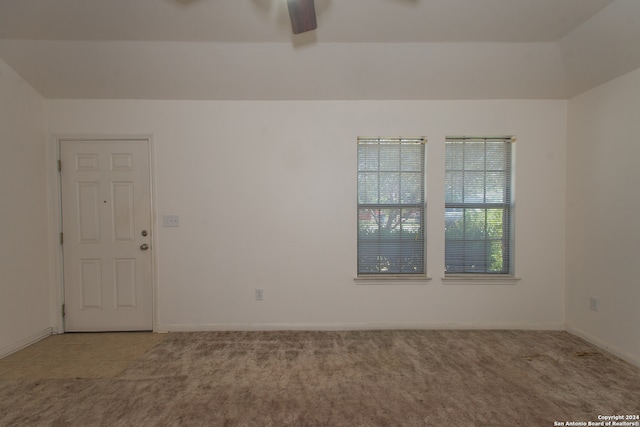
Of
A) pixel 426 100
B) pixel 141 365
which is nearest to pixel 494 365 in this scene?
pixel 426 100

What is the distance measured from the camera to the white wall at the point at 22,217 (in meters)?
2.63

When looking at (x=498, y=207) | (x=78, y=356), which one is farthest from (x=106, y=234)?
(x=498, y=207)

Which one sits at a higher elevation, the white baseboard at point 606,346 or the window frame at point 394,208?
the window frame at point 394,208

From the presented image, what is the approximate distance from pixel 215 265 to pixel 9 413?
5.71 ft

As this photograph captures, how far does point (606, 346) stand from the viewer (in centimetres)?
262

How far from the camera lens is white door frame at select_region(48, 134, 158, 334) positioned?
10.0ft

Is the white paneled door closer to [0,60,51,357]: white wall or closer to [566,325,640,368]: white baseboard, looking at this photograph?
[0,60,51,357]: white wall

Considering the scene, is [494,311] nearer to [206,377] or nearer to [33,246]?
[206,377]

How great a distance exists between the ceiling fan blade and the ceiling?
1.51ft

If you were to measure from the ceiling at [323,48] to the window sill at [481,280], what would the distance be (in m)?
2.02

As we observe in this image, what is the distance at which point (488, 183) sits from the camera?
10.5 feet

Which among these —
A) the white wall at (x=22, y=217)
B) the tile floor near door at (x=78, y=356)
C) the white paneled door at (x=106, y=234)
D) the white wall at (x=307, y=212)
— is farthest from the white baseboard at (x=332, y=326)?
the white wall at (x=22, y=217)

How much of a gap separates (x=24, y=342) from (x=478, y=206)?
199 inches

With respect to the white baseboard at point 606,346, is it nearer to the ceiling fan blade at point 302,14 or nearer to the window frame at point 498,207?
the window frame at point 498,207
